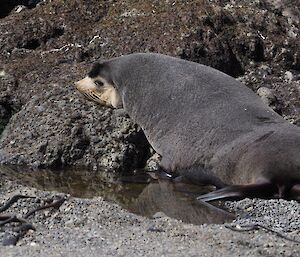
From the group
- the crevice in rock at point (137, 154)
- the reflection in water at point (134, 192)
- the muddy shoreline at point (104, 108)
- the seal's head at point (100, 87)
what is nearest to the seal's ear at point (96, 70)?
the seal's head at point (100, 87)

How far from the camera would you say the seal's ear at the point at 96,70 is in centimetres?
813

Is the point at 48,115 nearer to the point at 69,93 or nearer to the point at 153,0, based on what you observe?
the point at 69,93

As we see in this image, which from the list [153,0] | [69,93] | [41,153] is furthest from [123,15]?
[41,153]

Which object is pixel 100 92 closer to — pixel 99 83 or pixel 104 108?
pixel 99 83

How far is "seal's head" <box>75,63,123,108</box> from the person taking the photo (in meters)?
8.03

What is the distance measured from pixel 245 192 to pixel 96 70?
2905 millimetres

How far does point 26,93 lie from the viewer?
8.35m

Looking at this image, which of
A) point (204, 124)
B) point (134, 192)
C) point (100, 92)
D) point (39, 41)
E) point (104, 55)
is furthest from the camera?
point (39, 41)

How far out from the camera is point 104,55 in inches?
349

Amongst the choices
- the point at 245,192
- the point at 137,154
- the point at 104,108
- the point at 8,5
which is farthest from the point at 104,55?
the point at 245,192

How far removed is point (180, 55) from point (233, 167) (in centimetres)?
258

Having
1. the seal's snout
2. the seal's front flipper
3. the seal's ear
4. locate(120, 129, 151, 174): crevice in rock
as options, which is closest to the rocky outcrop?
locate(120, 129, 151, 174): crevice in rock

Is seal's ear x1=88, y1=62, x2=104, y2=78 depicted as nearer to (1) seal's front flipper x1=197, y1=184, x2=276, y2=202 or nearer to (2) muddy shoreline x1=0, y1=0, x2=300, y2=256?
(2) muddy shoreline x1=0, y1=0, x2=300, y2=256

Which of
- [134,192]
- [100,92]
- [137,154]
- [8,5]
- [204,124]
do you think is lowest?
[137,154]
